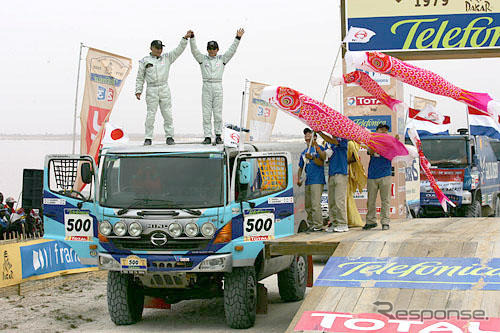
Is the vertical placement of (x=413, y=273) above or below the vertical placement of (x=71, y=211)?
below

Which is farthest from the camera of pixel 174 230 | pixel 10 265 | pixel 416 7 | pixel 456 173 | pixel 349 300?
pixel 456 173

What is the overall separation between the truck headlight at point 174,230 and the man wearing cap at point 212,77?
3.18 m

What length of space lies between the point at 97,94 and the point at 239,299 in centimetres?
727

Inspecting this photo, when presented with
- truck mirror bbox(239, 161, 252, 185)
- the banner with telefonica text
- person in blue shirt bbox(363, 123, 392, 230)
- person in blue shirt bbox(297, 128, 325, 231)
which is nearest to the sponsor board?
truck mirror bbox(239, 161, 252, 185)

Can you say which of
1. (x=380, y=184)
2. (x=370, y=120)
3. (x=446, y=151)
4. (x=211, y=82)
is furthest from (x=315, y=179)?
Answer: (x=446, y=151)

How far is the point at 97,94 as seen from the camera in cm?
1568

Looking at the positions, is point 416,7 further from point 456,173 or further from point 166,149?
point 166,149

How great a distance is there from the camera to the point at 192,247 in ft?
32.1

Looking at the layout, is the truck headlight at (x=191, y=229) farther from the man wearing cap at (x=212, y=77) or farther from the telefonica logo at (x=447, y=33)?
the telefonica logo at (x=447, y=33)

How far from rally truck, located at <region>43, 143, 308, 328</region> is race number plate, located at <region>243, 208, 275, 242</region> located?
13 mm

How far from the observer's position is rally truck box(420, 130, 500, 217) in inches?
Answer: 800

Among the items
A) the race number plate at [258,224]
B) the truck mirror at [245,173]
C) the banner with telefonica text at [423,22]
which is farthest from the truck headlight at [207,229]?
the banner with telefonica text at [423,22]

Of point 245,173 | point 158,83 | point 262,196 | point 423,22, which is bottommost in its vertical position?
point 262,196

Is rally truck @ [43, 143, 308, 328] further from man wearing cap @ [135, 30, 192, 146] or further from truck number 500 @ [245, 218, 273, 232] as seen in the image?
man wearing cap @ [135, 30, 192, 146]
